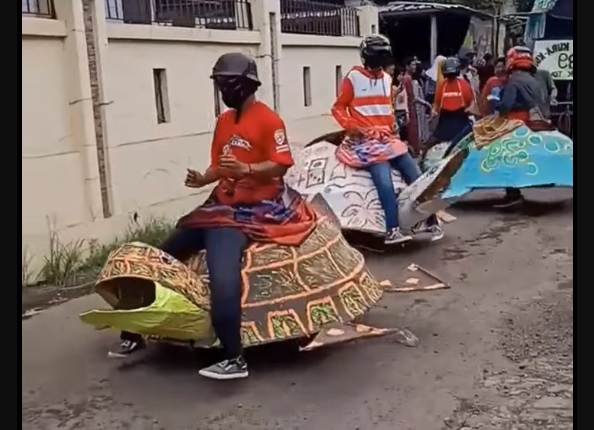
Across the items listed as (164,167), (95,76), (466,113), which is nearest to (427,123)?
(466,113)

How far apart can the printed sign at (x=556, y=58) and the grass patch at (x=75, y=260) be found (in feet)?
30.7

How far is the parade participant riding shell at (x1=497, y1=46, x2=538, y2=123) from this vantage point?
866cm

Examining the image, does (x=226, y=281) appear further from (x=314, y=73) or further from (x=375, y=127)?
(x=314, y=73)

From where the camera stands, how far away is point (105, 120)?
24.7ft

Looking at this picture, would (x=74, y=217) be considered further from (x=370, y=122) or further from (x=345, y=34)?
(x=345, y=34)

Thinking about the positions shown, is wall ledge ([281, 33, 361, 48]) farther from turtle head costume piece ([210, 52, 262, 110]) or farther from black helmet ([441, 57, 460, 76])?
turtle head costume piece ([210, 52, 262, 110])

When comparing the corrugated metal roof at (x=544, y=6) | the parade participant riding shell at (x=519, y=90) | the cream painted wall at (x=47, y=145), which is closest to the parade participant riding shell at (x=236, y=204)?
the cream painted wall at (x=47, y=145)

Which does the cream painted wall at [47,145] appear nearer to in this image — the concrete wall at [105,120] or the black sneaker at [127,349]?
the concrete wall at [105,120]

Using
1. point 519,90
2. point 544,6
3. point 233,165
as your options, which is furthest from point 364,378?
point 544,6

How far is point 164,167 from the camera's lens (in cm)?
845

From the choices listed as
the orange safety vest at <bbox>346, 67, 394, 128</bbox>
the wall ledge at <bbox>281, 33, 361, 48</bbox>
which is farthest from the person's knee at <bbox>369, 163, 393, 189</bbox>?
the wall ledge at <bbox>281, 33, 361, 48</bbox>

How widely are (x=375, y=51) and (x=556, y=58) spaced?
887 centimetres

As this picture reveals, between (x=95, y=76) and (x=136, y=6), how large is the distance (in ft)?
4.32

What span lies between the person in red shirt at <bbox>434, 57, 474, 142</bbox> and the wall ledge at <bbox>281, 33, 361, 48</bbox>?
2.23m
